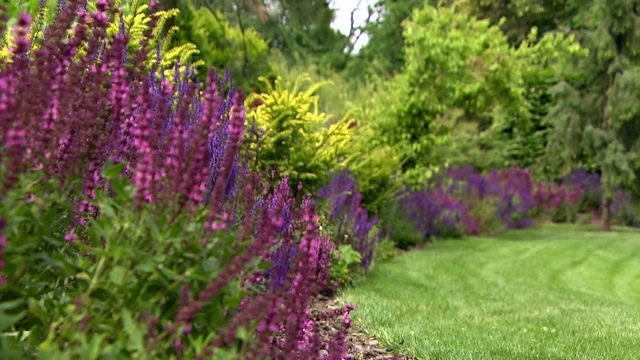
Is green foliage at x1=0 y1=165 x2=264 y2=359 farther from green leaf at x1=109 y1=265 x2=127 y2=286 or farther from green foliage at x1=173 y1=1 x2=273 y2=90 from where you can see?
green foliage at x1=173 y1=1 x2=273 y2=90

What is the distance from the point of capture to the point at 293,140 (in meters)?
6.89

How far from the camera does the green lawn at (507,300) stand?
4395 mm

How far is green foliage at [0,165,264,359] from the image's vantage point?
167 cm

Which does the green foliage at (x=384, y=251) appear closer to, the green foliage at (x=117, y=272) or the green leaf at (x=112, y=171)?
the green foliage at (x=117, y=272)

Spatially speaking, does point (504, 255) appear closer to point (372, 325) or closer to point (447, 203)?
point (447, 203)

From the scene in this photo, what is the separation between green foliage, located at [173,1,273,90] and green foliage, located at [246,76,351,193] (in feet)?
15.0

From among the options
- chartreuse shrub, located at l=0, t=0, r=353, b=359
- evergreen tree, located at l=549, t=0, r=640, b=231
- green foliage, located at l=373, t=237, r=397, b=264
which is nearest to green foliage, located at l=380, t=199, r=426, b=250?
green foliage, located at l=373, t=237, r=397, b=264

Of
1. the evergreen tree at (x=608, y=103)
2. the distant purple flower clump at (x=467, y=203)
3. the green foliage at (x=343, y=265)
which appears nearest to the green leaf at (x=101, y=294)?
the green foliage at (x=343, y=265)

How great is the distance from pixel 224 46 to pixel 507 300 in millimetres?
7521

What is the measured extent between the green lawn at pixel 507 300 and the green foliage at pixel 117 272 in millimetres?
2440

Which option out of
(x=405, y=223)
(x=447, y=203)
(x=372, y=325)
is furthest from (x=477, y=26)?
(x=372, y=325)

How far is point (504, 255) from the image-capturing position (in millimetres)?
10797

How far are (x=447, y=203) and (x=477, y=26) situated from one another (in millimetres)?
3536

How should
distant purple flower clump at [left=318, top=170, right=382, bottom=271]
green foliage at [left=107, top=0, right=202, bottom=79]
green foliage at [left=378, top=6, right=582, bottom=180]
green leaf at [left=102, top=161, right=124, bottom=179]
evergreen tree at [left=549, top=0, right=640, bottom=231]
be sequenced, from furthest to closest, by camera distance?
evergreen tree at [left=549, top=0, right=640, bottom=231], green foliage at [left=378, top=6, right=582, bottom=180], distant purple flower clump at [left=318, top=170, right=382, bottom=271], green foliage at [left=107, top=0, right=202, bottom=79], green leaf at [left=102, top=161, right=124, bottom=179]
